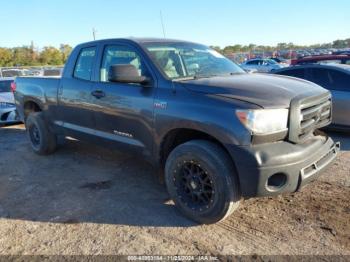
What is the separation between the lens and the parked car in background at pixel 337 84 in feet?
22.4

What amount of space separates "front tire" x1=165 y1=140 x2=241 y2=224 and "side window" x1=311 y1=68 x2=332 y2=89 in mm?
4619

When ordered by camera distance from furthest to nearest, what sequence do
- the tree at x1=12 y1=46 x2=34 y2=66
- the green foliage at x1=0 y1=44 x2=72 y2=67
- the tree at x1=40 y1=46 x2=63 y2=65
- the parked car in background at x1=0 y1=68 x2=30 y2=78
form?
the tree at x1=40 y1=46 x2=63 y2=65
the tree at x1=12 y1=46 x2=34 y2=66
the green foliage at x1=0 y1=44 x2=72 y2=67
the parked car in background at x1=0 y1=68 x2=30 y2=78

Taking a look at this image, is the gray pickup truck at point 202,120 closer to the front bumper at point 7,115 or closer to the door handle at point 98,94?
the door handle at point 98,94

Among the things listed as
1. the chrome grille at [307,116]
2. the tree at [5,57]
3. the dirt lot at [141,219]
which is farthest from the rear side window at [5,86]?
the tree at [5,57]

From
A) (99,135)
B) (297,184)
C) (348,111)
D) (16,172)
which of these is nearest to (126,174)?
(99,135)

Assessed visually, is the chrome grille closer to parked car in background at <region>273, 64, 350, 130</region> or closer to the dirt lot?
the dirt lot

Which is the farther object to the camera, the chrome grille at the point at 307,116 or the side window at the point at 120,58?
the side window at the point at 120,58

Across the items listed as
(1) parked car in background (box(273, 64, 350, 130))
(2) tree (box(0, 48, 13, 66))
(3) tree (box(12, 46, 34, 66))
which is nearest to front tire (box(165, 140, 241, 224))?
(1) parked car in background (box(273, 64, 350, 130))

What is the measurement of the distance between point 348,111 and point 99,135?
4.64 metres

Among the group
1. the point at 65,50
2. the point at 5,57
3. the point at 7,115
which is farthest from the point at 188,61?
the point at 65,50

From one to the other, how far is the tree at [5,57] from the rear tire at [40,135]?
3812 centimetres

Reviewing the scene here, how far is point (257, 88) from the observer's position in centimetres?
356

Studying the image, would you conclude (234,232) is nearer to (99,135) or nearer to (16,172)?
(99,135)

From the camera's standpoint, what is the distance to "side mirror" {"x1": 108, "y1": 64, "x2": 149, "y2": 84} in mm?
3916
